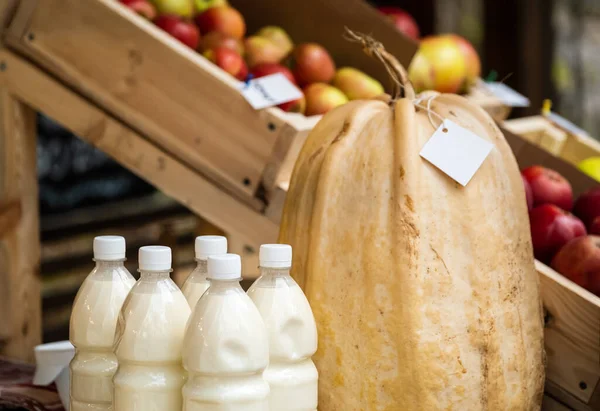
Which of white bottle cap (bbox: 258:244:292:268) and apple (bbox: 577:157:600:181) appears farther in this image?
apple (bbox: 577:157:600:181)

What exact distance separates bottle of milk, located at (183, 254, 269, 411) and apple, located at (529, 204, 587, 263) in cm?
79

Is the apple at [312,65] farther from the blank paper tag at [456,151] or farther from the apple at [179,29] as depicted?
the blank paper tag at [456,151]

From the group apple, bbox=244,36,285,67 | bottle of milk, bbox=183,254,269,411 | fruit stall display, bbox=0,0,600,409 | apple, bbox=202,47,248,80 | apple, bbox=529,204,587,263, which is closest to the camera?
bottle of milk, bbox=183,254,269,411

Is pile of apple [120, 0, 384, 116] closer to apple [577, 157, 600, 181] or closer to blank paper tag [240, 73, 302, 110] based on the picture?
blank paper tag [240, 73, 302, 110]

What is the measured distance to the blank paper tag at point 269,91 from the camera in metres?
1.84

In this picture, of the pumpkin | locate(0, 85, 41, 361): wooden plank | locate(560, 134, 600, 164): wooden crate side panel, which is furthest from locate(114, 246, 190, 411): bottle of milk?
locate(560, 134, 600, 164): wooden crate side panel

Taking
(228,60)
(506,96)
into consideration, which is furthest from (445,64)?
(228,60)

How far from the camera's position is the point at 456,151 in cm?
124

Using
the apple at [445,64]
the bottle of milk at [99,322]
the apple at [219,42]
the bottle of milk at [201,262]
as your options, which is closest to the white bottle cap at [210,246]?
the bottle of milk at [201,262]

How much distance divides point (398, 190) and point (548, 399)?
0.53 meters

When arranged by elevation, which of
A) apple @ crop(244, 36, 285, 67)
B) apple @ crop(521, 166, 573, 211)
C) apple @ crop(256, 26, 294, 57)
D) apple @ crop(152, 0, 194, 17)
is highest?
apple @ crop(152, 0, 194, 17)

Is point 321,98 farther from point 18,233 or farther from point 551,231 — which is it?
point 18,233

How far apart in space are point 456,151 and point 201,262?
42 centimetres

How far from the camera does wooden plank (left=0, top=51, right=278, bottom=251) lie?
1.91 metres
